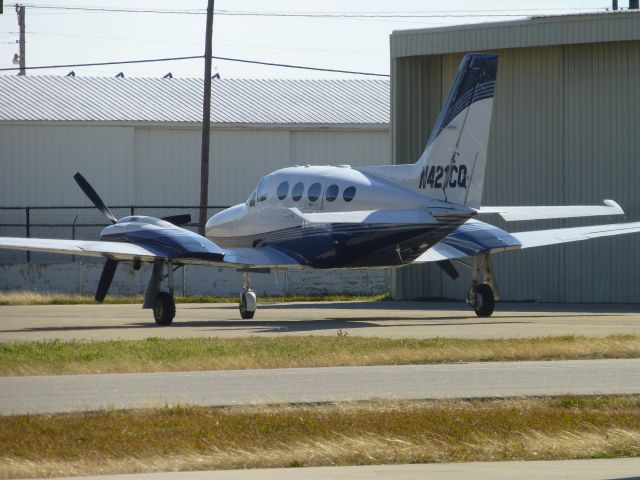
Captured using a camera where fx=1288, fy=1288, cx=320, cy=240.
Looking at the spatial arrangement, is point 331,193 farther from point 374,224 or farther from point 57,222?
point 57,222

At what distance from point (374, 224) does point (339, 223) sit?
806 millimetres

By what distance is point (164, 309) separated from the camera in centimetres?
2797

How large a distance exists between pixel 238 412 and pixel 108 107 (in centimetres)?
4487

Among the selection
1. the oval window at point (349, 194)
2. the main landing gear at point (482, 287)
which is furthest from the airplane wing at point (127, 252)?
the main landing gear at point (482, 287)

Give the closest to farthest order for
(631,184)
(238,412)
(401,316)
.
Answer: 1. (238,412)
2. (401,316)
3. (631,184)

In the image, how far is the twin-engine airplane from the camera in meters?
26.8

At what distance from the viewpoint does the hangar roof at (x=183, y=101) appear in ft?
184

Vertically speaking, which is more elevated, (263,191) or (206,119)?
(206,119)

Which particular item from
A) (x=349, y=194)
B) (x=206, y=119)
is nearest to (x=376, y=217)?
(x=349, y=194)

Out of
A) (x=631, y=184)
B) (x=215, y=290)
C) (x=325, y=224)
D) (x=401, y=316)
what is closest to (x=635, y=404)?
(x=325, y=224)

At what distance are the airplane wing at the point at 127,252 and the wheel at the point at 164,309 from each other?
33.2 inches

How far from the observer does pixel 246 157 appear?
57.4 meters

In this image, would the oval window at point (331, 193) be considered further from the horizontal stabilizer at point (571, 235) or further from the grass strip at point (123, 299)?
the grass strip at point (123, 299)

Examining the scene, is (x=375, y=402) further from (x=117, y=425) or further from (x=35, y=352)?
(x=35, y=352)
